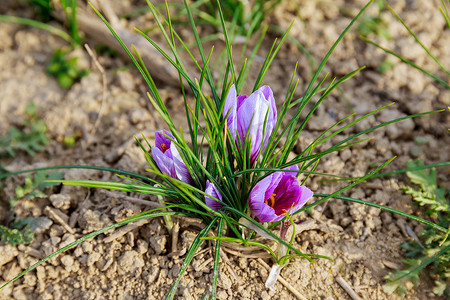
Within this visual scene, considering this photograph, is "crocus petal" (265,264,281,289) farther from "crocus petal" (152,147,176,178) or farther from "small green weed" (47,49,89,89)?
"small green weed" (47,49,89,89)

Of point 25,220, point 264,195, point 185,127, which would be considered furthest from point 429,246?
point 25,220

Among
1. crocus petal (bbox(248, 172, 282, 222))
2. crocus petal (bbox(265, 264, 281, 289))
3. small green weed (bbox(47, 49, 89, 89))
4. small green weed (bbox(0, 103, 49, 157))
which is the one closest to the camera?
crocus petal (bbox(248, 172, 282, 222))

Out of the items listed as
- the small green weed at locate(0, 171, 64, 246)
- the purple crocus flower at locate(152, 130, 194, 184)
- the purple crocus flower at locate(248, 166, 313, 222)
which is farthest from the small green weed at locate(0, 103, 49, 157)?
the purple crocus flower at locate(248, 166, 313, 222)

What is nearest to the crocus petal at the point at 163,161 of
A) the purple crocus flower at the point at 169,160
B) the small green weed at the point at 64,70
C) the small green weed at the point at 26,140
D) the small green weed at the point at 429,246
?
the purple crocus flower at the point at 169,160

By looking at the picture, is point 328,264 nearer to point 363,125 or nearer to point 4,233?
point 363,125

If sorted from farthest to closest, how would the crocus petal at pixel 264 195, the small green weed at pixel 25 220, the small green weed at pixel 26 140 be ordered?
the small green weed at pixel 26 140 < the small green weed at pixel 25 220 < the crocus petal at pixel 264 195

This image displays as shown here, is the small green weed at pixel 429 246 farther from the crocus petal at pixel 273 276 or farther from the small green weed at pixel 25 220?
the small green weed at pixel 25 220
